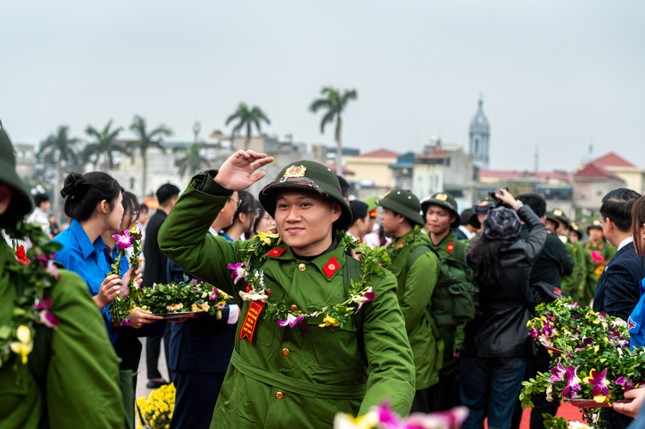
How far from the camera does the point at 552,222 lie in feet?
39.3

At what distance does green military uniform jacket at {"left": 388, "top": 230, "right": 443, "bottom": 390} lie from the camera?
6.72 meters

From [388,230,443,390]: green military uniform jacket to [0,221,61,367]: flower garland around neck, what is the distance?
4374mm

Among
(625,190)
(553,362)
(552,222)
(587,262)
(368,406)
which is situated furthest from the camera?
(587,262)

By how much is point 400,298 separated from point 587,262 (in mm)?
7911

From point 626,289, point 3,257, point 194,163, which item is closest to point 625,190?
point 626,289

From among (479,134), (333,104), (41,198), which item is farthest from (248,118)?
(479,134)

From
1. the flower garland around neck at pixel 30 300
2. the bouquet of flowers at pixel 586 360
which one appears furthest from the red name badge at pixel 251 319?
the bouquet of flowers at pixel 586 360

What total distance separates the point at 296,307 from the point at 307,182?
0.58 metres

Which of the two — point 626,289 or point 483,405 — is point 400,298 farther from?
point 626,289

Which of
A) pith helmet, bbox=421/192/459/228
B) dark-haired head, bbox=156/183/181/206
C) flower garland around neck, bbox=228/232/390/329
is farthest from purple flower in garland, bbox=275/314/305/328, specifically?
dark-haired head, bbox=156/183/181/206

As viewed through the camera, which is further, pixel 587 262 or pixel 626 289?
pixel 587 262

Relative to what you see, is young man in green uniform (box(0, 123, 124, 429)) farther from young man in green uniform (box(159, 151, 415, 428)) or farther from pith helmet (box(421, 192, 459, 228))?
pith helmet (box(421, 192, 459, 228))

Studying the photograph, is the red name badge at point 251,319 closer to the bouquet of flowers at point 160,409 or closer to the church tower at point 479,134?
the bouquet of flowers at point 160,409

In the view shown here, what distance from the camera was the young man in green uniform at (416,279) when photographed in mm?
6730
